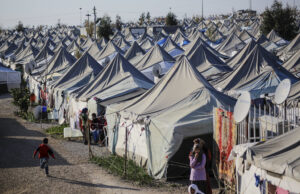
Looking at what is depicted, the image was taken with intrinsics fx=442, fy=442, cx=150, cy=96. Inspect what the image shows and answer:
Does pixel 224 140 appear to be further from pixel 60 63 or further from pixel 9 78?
pixel 9 78

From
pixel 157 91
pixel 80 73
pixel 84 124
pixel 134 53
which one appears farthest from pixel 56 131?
pixel 134 53

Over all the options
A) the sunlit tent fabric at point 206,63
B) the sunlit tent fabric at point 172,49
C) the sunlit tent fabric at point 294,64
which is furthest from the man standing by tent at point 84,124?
the sunlit tent fabric at point 172,49

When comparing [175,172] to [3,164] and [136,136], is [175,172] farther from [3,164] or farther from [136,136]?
[3,164]

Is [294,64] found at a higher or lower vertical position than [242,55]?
lower

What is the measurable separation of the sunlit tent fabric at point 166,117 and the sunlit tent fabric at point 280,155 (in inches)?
113

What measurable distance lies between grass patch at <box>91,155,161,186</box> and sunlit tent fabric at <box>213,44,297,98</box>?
18.5 feet

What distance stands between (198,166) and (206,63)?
13727 millimetres

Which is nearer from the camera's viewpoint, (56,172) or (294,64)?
(56,172)

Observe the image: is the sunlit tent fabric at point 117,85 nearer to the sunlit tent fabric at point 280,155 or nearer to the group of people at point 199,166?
the group of people at point 199,166

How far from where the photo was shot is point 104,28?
6756 centimetres

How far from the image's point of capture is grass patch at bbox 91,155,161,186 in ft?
35.1

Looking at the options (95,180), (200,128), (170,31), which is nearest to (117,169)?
(95,180)

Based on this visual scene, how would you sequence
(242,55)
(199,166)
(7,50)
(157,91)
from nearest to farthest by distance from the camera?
(199,166)
(157,91)
(242,55)
(7,50)

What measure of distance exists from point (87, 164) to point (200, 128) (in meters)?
3.71
